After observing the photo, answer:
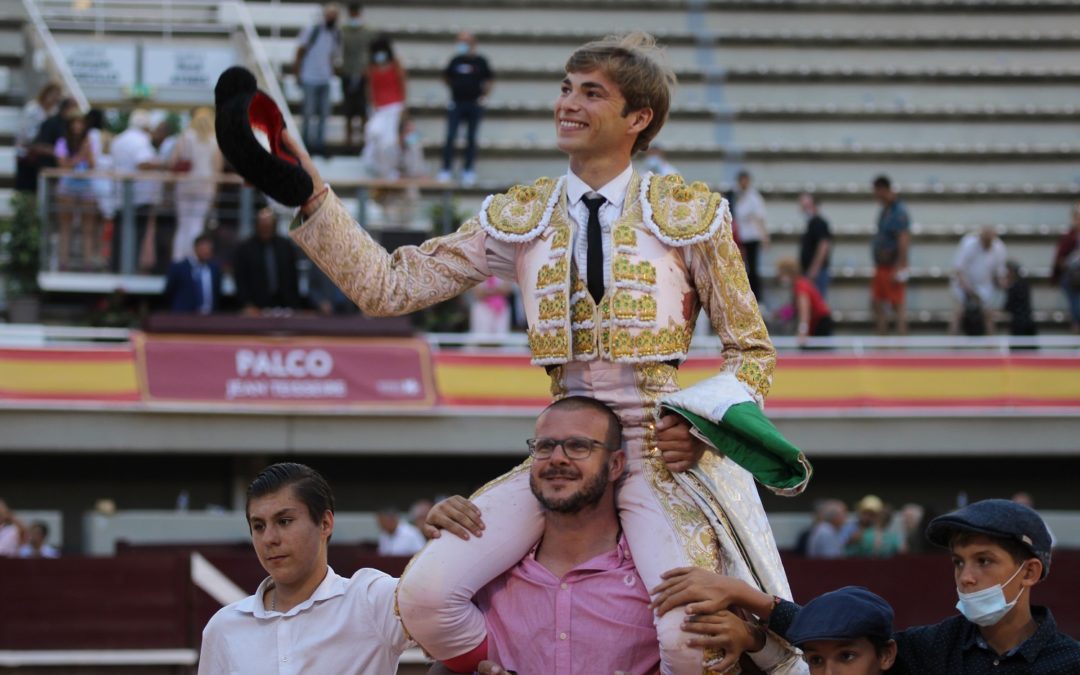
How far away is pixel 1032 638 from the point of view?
12.7 ft

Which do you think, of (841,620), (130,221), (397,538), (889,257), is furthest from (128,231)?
(841,620)

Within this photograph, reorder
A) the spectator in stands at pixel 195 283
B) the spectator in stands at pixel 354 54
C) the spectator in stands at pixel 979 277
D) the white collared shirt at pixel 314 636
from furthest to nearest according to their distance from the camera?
the spectator in stands at pixel 354 54
the spectator in stands at pixel 979 277
the spectator in stands at pixel 195 283
the white collared shirt at pixel 314 636

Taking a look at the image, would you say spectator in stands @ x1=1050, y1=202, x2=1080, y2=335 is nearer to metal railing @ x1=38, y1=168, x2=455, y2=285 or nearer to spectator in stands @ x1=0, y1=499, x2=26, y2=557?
metal railing @ x1=38, y1=168, x2=455, y2=285

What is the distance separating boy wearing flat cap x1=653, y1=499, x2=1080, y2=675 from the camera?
3.85m

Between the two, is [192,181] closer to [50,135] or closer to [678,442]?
[50,135]

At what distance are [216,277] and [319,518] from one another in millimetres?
9706

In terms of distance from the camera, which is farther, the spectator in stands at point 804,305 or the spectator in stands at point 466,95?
the spectator in stands at point 466,95

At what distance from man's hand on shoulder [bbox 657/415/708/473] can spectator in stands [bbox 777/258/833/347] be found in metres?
9.68

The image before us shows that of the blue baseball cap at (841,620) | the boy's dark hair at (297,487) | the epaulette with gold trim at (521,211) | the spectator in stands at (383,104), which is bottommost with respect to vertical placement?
the blue baseball cap at (841,620)

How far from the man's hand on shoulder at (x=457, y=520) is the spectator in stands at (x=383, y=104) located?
36.5 ft

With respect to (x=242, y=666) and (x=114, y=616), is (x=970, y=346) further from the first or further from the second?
(x=242, y=666)

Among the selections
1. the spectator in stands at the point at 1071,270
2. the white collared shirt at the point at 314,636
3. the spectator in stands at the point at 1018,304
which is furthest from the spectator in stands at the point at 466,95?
the white collared shirt at the point at 314,636

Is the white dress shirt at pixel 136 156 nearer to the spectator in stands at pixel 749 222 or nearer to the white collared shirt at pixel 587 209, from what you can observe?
the spectator in stands at pixel 749 222

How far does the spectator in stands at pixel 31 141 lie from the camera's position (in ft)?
46.0
